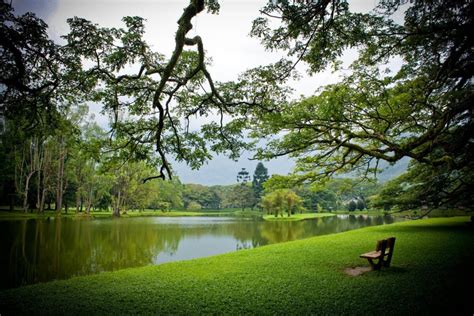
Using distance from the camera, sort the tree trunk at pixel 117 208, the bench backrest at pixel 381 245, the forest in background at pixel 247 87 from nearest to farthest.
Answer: the forest in background at pixel 247 87, the bench backrest at pixel 381 245, the tree trunk at pixel 117 208

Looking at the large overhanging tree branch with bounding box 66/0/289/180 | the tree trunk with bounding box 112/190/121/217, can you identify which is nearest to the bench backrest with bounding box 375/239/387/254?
the large overhanging tree branch with bounding box 66/0/289/180

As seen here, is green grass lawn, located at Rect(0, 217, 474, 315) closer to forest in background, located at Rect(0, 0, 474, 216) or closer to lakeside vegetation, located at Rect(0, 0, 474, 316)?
lakeside vegetation, located at Rect(0, 0, 474, 316)

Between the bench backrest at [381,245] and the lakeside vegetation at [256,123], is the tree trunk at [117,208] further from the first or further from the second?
the bench backrest at [381,245]

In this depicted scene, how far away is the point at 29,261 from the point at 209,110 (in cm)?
926

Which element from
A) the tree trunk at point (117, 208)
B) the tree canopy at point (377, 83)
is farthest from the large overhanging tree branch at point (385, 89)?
the tree trunk at point (117, 208)

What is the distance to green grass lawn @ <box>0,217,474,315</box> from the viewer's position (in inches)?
185

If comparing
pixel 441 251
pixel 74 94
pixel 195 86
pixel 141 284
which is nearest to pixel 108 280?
pixel 141 284

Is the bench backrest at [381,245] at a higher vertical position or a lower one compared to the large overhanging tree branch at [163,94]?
lower

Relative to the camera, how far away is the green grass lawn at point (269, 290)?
471 centimetres

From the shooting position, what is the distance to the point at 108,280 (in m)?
6.82

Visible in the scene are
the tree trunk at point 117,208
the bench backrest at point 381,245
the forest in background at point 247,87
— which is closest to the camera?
the forest in background at point 247,87

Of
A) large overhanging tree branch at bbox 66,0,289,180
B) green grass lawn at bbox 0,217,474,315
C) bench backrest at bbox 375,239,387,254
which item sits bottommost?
green grass lawn at bbox 0,217,474,315

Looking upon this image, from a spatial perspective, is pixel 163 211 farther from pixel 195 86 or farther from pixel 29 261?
pixel 195 86

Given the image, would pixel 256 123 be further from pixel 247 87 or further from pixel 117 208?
pixel 117 208
